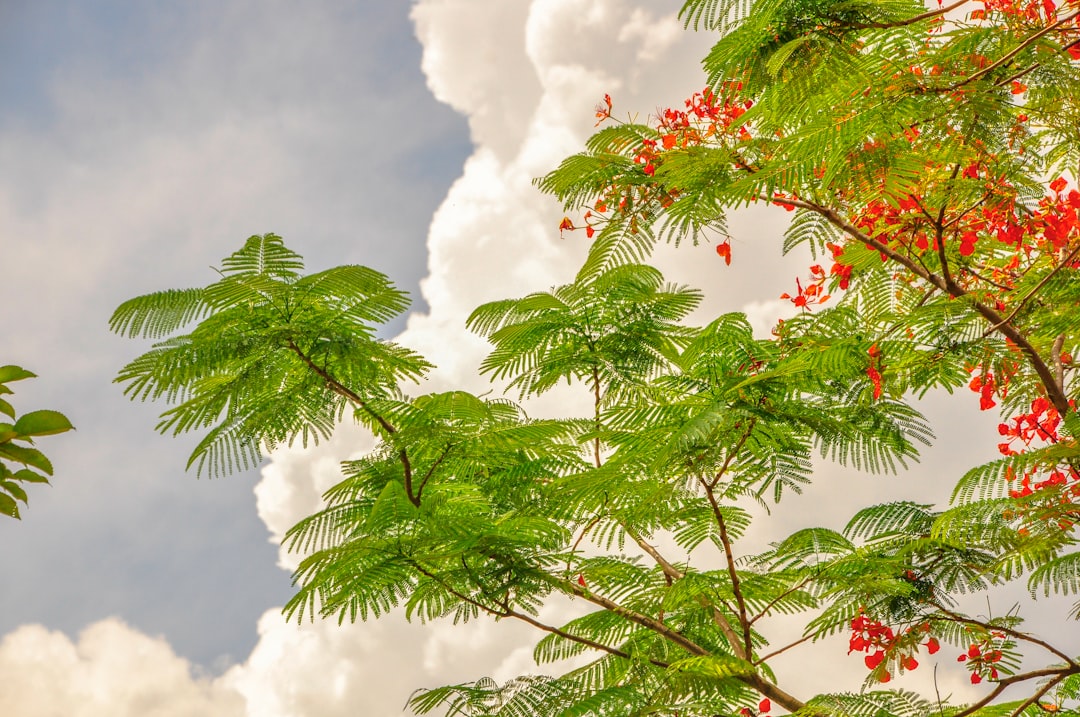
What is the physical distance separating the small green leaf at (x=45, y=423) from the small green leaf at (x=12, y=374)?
0.17ft

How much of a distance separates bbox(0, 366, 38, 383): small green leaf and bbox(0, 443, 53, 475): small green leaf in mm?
86

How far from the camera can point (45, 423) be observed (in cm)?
106

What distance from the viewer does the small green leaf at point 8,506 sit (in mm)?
1084

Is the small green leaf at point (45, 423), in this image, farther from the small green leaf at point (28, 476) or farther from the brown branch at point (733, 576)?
the brown branch at point (733, 576)

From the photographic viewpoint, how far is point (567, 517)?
288cm

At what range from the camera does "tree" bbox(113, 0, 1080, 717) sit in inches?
100

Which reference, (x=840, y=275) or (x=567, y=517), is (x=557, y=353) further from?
(x=840, y=275)

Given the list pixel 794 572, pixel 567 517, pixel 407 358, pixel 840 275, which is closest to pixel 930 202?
pixel 840 275

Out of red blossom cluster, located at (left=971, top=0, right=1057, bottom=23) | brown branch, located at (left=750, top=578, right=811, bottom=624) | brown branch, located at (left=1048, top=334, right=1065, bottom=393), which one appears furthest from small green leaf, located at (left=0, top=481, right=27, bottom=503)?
brown branch, located at (left=1048, top=334, right=1065, bottom=393)

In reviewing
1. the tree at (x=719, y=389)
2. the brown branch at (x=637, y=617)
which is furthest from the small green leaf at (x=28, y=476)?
the brown branch at (x=637, y=617)

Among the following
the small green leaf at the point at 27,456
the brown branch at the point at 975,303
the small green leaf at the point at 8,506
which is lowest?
the small green leaf at the point at 8,506

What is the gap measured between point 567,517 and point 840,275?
190 centimetres

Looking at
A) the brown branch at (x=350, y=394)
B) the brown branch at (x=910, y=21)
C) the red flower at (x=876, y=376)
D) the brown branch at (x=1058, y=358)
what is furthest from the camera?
the brown branch at (x=1058, y=358)

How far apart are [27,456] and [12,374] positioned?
108 millimetres
